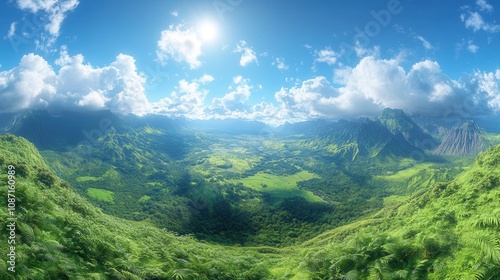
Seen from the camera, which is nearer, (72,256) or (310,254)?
(72,256)

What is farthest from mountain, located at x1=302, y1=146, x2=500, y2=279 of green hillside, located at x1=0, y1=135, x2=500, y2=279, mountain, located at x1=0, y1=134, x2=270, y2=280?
mountain, located at x1=0, y1=134, x2=270, y2=280

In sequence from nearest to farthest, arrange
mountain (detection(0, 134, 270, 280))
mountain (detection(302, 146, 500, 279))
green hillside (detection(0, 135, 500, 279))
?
1. mountain (detection(302, 146, 500, 279))
2. mountain (detection(0, 134, 270, 280))
3. green hillside (detection(0, 135, 500, 279))

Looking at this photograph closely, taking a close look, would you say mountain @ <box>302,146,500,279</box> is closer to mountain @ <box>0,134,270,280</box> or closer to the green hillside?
the green hillside

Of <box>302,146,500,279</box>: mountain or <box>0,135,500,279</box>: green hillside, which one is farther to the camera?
<box>0,135,500,279</box>: green hillside

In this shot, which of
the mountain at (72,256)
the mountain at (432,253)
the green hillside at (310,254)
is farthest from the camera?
the green hillside at (310,254)

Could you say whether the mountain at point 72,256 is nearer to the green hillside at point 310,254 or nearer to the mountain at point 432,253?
the green hillside at point 310,254

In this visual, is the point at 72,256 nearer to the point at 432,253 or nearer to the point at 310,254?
the point at 310,254

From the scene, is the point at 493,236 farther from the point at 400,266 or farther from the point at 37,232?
the point at 37,232

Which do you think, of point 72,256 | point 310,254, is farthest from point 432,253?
point 72,256

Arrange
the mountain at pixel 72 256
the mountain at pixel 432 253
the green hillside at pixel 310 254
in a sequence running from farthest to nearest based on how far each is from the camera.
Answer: the green hillside at pixel 310 254
the mountain at pixel 72 256
the mountain at pixel 432 253

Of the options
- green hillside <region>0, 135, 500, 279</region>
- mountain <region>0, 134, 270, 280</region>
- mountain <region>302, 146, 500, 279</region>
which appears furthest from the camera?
green hillside <region>0, 135, 500, 279</region>

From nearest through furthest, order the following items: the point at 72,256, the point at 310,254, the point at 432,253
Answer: the point at 432,253 < the point at 72,256 < the point at 310,254

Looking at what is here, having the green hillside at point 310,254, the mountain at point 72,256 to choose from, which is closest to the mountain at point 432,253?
the green hillside at point 310,254

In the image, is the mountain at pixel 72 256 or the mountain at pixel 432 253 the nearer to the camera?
the mountain at pixel 432 253
